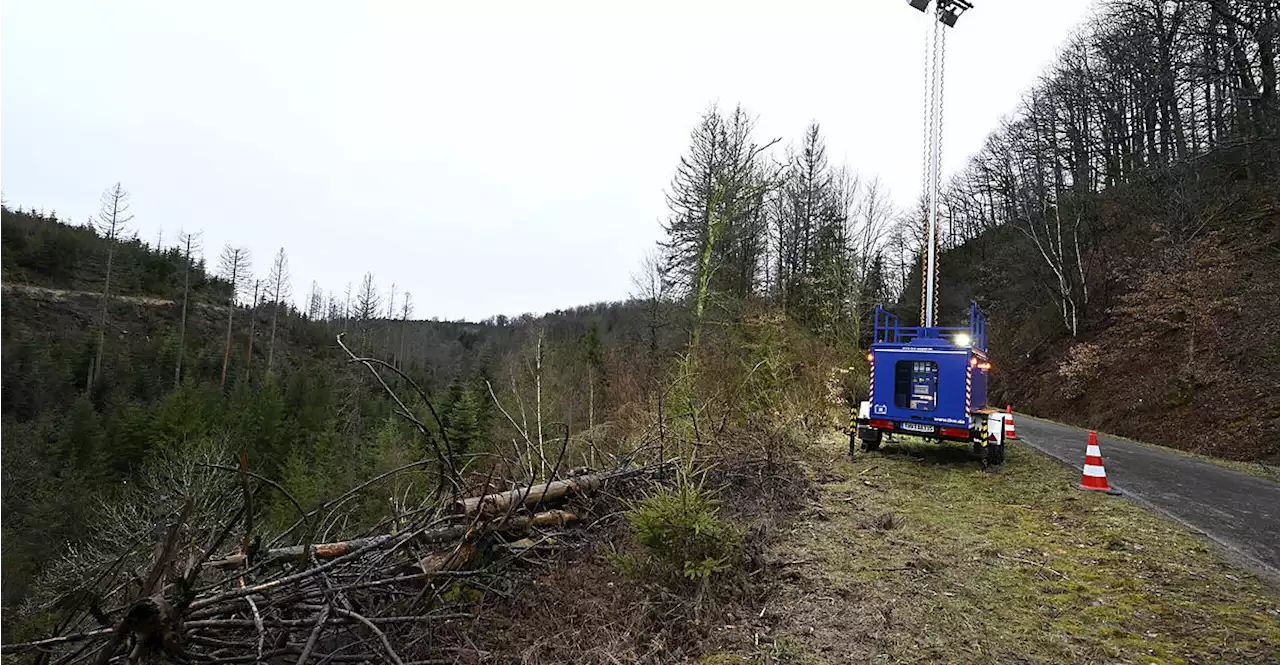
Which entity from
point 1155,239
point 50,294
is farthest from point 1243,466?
point 50,294

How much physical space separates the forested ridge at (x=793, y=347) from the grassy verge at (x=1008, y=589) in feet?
2.23

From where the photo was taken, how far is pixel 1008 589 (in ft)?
11.5

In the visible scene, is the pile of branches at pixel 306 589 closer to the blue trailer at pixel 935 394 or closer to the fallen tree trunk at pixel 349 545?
the fallen tree trunk at pixel 349 545

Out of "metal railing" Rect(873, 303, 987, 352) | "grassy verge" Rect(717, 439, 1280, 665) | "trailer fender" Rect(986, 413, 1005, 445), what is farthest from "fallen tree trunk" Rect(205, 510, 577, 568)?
"trailer fender" Rect(986, 413, 1005, 445)

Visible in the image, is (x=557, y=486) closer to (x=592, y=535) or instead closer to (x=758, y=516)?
(x=592, y=535)

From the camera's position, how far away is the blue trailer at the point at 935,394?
7.18 m

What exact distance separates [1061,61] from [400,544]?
3897 cm

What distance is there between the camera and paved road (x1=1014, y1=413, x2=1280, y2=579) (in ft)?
14.4

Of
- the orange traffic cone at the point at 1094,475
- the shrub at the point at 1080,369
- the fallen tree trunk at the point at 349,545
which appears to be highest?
the shrub at the point at 1080,369

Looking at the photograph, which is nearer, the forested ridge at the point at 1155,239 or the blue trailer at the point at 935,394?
the blue trailer at the point at 935,394

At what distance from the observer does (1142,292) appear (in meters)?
16.4

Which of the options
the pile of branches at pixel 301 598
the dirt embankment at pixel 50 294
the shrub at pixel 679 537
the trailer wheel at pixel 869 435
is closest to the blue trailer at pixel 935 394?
the trailer wheel at pixel 869 435

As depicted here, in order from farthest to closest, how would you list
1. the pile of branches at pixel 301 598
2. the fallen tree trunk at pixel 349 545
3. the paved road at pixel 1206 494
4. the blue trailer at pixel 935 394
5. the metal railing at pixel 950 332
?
the metal railing at pixel 950 332 < the blue trailer at pixel 935 394 < the paved road at pixel 1206 494 < the fallen tree trunk at pixel 349 545 < the pile of branches at pixel 301 598

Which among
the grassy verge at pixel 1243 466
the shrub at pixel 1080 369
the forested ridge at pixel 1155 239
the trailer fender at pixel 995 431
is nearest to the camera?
the trailer fender at pixel 995 431
